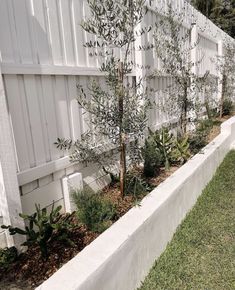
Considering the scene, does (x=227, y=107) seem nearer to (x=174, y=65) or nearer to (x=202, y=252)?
(x=174, y=65)

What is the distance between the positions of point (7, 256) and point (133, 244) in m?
1.00

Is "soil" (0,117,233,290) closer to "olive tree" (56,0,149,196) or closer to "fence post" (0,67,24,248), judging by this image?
"fence post" (0,67,24,248)

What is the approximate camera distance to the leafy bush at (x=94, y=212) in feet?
8.67

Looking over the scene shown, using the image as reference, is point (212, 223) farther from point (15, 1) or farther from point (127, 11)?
point (15, 1)

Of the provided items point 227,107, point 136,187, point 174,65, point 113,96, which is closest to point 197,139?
point 174,65

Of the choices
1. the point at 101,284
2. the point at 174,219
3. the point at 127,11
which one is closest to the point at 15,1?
the point at 127,11

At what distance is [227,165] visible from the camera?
525cm

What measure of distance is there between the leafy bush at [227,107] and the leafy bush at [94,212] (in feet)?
24.6

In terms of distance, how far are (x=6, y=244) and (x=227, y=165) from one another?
4.13 m

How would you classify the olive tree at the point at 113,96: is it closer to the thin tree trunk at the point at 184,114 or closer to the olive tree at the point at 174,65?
the olive tree at the point at 174,65

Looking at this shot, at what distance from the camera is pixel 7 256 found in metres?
2.26

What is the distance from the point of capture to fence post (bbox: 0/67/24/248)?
7.27 ft

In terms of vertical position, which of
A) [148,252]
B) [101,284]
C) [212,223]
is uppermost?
[101,284]

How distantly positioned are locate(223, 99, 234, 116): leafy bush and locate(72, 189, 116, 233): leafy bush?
748cm
